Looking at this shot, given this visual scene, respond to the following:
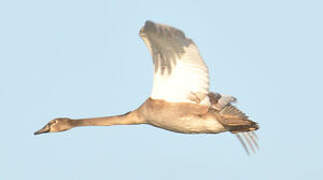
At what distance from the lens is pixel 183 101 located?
1697 centimetres

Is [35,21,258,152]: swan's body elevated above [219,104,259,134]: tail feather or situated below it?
above

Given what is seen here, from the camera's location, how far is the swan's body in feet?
51.9

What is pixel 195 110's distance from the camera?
16.9 metres

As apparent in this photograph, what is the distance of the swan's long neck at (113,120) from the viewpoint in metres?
18.1

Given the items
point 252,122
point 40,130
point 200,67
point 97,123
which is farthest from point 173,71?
point 40,130

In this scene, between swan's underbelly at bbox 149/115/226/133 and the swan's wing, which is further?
swan's underbelly at bbox 149/115/226/133

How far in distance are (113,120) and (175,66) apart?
3.17 meters

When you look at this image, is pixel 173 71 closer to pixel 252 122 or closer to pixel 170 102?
pixel 170 102

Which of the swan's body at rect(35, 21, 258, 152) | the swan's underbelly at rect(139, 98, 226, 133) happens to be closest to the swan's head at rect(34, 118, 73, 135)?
the swan's body at rect(35, 21, 258, 152)

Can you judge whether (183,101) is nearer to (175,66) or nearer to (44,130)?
(175,66)

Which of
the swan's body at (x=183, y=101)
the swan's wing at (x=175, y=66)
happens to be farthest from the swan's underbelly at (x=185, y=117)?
the swan's wing at (x=175, y=66)

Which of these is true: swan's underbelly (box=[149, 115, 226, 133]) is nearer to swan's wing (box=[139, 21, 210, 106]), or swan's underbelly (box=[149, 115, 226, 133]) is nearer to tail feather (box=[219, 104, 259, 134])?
tail feather (box=[219, 104, 259, 134])

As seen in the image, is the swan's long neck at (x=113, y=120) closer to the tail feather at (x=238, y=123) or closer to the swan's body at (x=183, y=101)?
the swan's body at (x=183, y=101)

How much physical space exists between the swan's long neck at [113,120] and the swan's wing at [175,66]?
1.10 meters
